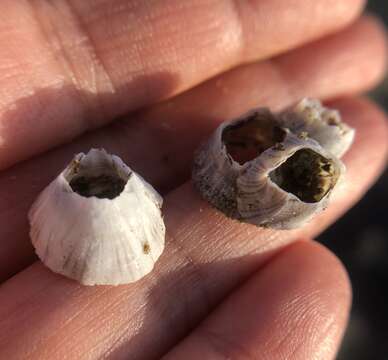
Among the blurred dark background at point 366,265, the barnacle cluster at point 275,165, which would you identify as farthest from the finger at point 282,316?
the blurred dark background at point 366,265

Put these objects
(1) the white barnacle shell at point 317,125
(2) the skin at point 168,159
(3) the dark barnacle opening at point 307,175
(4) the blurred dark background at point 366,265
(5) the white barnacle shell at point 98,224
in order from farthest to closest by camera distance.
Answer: (4) the blurred dark background at point 366,265
(1) the white barnacle shell at point 317,125
(3) the dark barnacle opening at point 307,175
(2) the skin at point 168,159
(5) the white barnacle shell at point 98,224

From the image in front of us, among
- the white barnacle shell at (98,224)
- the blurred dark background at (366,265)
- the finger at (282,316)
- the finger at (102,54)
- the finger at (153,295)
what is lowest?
the blurred dark background at (366,265)

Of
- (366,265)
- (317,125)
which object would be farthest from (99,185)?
(366,265)

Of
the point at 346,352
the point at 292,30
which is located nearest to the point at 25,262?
the point at 292,30

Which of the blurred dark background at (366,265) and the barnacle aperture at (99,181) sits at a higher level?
the barnacle aperture at (99,181)

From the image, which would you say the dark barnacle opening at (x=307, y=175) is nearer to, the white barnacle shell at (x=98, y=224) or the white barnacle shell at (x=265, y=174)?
the white barnacle shell at (x=265, y=174)

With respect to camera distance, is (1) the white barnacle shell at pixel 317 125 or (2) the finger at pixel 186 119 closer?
(2) the finger at pixel 186 119
